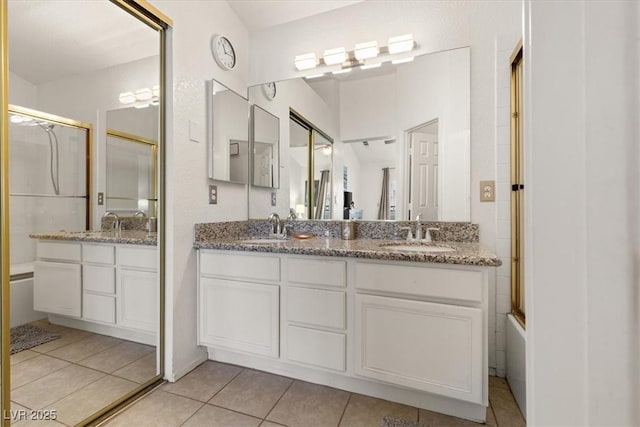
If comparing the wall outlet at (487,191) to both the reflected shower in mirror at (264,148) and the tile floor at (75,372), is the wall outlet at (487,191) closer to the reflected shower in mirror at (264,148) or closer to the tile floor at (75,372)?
the reflected shower in mirror at (264,148)

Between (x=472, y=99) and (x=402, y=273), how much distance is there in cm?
125

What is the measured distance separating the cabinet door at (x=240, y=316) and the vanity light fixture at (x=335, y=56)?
1.68 m

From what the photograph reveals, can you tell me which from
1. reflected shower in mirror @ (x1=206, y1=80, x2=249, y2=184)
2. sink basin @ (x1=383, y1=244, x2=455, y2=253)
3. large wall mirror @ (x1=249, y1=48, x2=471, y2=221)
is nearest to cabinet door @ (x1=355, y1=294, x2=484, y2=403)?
sink basin @ (x1=383, y1=244, x2=455, y2=253)

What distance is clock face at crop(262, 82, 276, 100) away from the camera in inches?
92.3

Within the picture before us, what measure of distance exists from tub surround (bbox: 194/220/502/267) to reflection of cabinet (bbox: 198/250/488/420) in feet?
0.17

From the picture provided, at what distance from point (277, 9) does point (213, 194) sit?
→ 4.96 feet

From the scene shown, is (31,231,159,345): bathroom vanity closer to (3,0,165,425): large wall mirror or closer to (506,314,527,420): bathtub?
(3,0,165,425): large wall mirror

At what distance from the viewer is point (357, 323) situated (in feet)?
4.98

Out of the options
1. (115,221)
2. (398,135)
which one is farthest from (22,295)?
(398,135)

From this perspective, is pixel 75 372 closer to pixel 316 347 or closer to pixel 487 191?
pixel 316 347

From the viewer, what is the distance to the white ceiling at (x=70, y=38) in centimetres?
114

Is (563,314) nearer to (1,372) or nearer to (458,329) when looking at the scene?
(458,329)

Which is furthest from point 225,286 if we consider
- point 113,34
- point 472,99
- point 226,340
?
point 472,99

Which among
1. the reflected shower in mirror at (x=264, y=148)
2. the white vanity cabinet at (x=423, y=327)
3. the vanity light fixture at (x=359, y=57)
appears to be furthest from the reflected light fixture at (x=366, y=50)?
the white vanity cabinet at (x=423, y=327)
